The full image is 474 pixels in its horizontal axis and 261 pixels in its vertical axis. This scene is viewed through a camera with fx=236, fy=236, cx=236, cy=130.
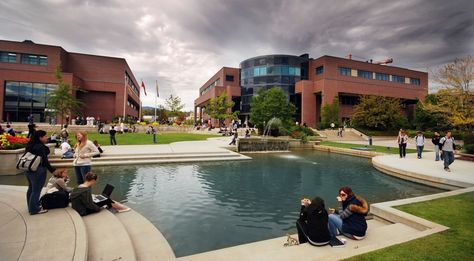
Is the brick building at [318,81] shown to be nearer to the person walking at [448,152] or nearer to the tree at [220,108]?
the tree at [220,108]

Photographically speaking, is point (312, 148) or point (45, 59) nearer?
point (312, 148)

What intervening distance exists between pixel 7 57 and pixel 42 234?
52.6 meters

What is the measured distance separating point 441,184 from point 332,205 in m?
5.99

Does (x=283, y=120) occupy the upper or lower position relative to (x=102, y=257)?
upper

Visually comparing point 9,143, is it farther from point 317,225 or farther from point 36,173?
point 317,225

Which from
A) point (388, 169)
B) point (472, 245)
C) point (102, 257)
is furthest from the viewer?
point (388, 169)

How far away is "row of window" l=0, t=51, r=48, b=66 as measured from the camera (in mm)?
40125

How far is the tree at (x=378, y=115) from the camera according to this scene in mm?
39531

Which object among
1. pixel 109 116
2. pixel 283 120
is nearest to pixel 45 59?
pixel 109 116

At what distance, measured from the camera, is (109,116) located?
49750mm

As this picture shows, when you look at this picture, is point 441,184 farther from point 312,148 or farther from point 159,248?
point 312,148

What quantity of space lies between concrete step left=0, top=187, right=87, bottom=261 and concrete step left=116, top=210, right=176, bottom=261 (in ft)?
3.12

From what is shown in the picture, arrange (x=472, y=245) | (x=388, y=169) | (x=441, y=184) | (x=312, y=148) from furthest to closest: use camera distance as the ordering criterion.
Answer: (x=312, y=148) → (x=388, y=169) → (x=441, y=184) → (x=472, y=245)

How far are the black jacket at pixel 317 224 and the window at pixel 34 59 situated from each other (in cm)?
5281
